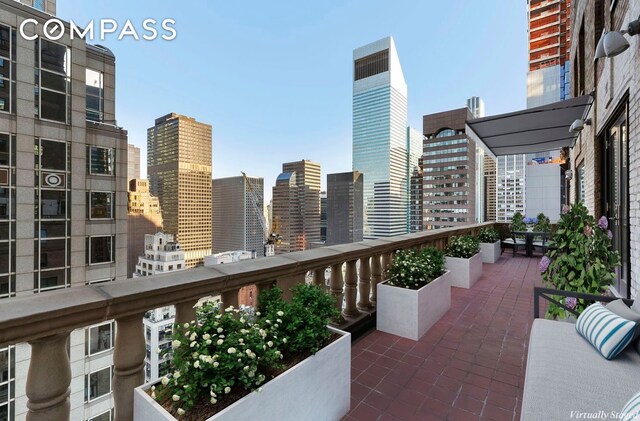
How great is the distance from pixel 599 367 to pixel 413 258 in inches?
74.5

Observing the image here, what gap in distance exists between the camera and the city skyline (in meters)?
12.2

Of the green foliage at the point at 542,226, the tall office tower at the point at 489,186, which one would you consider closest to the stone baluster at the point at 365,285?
the green foliage at the point at 542,226

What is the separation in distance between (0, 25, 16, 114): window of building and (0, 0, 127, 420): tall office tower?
39 millimetres

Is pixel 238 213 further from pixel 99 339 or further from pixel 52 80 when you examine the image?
pixel 99 339

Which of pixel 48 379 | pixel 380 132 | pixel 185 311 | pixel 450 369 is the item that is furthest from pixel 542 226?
pixel 380 132

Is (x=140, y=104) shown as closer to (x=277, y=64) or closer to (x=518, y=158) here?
(x=277, y=64)

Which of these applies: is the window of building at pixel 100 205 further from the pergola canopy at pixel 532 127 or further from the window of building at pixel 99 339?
the pergola canopy at pixel 532 127

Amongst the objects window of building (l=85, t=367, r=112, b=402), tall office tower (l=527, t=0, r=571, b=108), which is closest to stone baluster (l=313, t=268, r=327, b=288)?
window of building (l=85, t=367, r=112, b=402)

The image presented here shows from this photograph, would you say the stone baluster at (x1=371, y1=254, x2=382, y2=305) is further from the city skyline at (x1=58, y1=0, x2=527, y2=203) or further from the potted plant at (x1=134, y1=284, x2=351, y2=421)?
the city skyline at (x1=58, y1=0, x2=527, y2=203)

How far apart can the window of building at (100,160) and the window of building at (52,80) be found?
212 cm

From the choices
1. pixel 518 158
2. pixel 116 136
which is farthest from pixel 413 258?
pixel 518 158

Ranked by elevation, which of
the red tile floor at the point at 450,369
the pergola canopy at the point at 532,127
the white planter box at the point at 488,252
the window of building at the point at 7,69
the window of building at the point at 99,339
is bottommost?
the window of building at the point at 99,339

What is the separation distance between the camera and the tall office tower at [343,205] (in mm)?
93875

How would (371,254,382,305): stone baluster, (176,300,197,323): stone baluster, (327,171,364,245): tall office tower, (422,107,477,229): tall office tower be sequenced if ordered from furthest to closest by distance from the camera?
(327,171,364,245): tall office tower
(422,107,477,229): tall office tower
(371,254,382,305): stone baluster
(176,300,197,323): stone baluster
